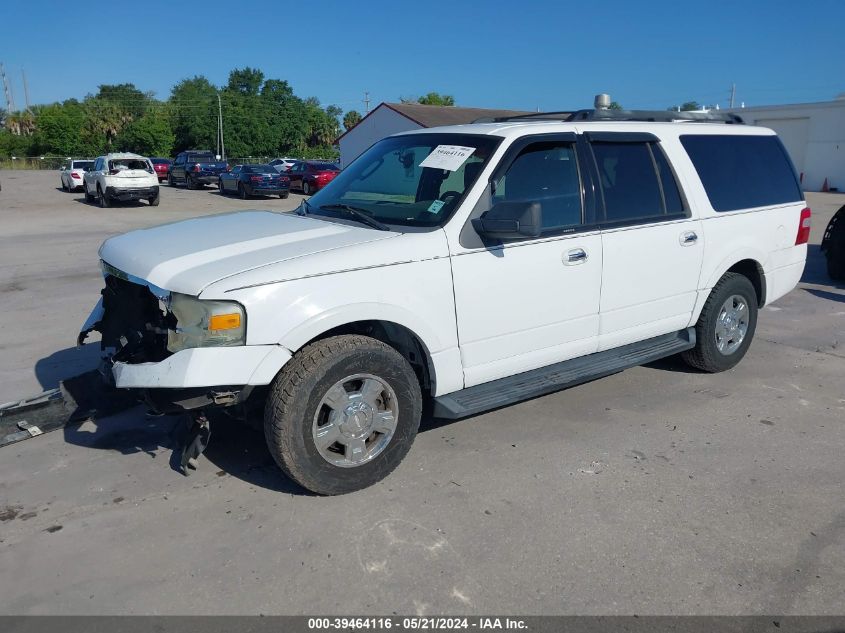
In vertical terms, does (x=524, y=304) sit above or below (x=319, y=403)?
above

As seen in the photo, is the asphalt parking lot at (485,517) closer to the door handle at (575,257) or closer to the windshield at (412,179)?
the door handle at (575,257)

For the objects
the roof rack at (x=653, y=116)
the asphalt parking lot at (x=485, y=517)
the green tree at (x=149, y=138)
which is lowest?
the asphalt parking lot at (x=485, y=517)

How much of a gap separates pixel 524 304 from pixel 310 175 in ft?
95.4

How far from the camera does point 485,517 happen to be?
359cm

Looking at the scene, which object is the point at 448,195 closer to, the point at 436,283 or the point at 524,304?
the point at 436,283

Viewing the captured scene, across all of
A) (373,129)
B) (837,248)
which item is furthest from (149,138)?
(837,248)

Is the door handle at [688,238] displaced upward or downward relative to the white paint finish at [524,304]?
upward

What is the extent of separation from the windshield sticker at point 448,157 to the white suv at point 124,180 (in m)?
23.1

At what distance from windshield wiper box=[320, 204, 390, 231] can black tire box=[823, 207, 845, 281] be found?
8.52m

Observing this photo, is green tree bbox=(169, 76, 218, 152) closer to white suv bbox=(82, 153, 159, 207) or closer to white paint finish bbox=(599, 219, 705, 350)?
white suv bbox=(82, 153, 159, 207)

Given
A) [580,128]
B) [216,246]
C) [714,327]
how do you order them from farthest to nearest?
[714,327]
[580,128]
[216,246]

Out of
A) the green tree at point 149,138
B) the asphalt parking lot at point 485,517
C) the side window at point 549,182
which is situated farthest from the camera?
the green tree at point 149,138

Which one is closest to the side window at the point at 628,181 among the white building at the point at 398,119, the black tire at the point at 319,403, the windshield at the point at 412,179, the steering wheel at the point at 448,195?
the windshield at the point at 412,179

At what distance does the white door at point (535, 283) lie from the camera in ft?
13.3
